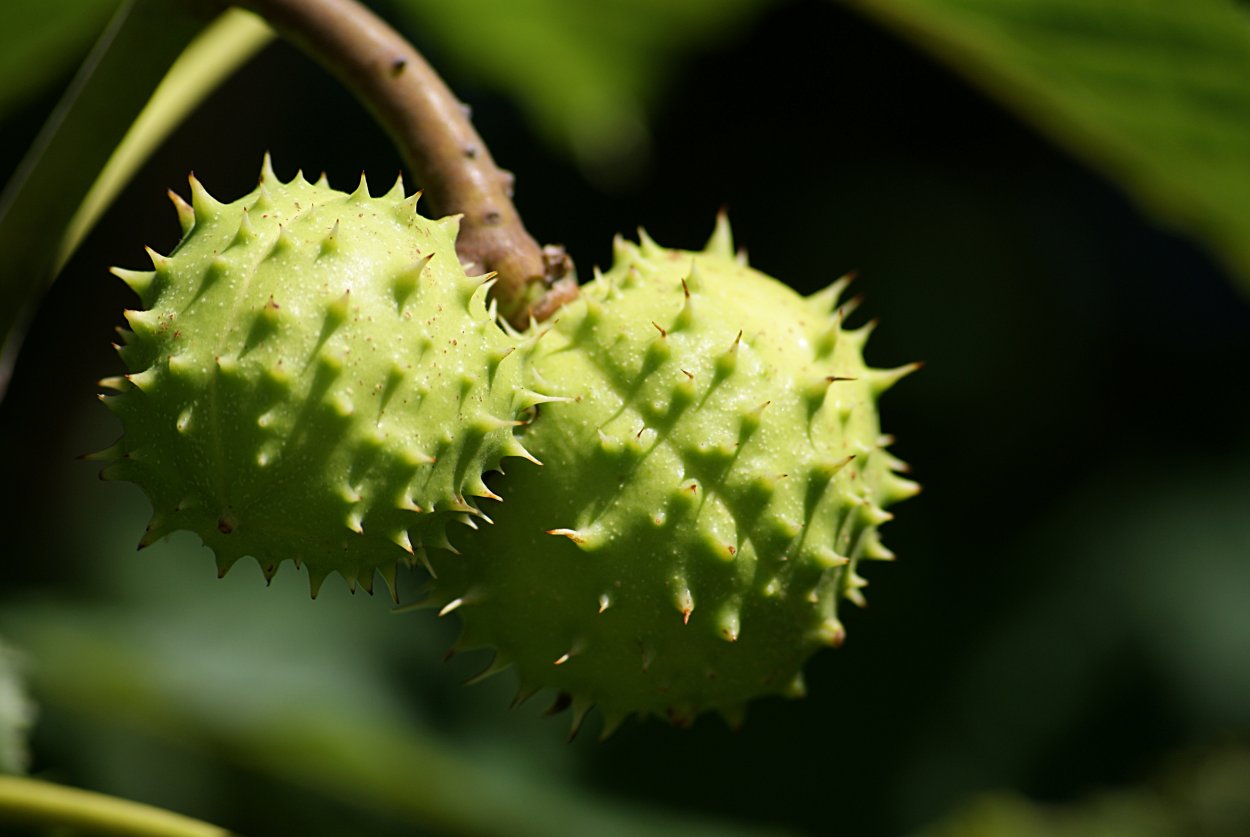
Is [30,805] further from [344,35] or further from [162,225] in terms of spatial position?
[162,225]

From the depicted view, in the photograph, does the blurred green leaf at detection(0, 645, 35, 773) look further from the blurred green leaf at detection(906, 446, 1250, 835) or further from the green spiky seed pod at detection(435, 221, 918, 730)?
the blurred green leaf at detection(906, 446, 1250, 835)

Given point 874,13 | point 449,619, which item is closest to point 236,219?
point 874,13

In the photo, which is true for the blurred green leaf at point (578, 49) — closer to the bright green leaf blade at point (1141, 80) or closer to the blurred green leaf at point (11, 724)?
the bright green leaf blade at point (1141, 80)

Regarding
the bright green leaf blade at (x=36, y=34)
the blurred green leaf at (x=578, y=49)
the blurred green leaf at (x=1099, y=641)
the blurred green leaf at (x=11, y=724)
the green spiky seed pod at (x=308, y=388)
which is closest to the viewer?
the green spiky seed pod at (x=308, y=388)

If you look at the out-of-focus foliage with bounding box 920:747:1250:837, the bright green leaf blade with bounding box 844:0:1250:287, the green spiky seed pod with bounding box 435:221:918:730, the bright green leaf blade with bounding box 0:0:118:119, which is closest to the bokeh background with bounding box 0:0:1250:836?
the out-of-focus foliage with bounding box 920:747:1250:837

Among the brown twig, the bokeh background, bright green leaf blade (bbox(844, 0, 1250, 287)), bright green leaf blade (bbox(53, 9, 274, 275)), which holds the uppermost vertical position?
bright green leaf blade (bbox(844, 0, 1250, 287))

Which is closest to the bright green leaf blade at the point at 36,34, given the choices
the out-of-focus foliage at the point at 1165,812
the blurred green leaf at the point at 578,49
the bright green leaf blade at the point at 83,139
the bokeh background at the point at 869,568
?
the bokeh background at the point at 869,568
